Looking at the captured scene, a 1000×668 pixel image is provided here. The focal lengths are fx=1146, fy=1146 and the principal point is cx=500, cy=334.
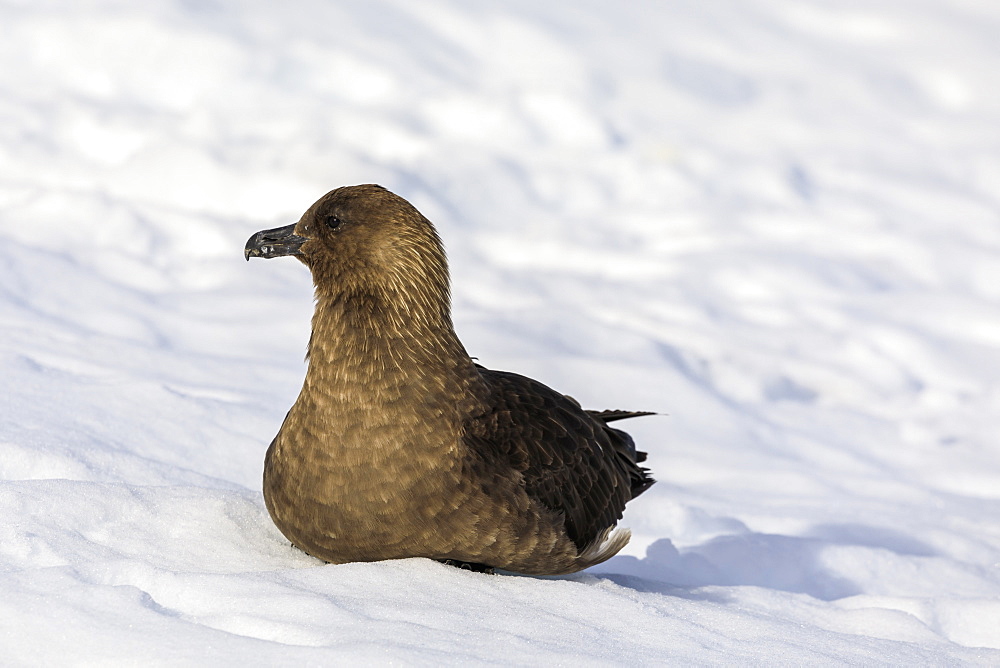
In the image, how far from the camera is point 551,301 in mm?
8656

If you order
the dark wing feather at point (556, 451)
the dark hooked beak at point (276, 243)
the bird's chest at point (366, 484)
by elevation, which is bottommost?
the bird's chest at point (366, 484)

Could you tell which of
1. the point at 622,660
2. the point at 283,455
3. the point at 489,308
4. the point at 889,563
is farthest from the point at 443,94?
the point at 622,660

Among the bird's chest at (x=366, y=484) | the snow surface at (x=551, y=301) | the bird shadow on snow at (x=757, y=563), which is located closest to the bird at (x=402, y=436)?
the bird's chest at (x=366, y=484)

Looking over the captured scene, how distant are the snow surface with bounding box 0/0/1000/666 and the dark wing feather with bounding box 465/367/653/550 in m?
0.33

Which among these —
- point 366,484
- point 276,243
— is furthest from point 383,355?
point 276,243

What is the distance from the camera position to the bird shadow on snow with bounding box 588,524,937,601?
16.7ft

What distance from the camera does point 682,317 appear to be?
8.76 metres

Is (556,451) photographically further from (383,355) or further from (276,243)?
(276,243)

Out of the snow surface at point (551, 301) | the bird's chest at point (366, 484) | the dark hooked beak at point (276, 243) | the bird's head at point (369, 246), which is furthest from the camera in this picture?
the dark hooked beak at point (276, 243)

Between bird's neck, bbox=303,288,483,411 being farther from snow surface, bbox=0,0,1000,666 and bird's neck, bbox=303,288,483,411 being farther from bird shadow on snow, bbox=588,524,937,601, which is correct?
bird shadow on snow, bbox=588,524,937,601

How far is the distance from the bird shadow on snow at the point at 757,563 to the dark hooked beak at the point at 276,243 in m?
1.93

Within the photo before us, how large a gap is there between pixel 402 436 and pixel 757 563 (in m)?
2.41

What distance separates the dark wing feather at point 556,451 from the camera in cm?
386

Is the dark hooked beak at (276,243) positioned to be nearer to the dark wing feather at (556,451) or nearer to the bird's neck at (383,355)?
the bird's neck at (383,355)
